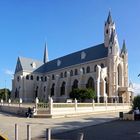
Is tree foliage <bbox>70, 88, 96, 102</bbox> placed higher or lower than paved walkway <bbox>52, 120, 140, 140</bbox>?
higher

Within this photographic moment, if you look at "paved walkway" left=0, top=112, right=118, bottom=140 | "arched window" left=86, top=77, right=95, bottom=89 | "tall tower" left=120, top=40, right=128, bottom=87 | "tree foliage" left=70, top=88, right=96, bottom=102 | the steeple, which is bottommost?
"paved walkway" left=0, top=112, right=118, bottom=140

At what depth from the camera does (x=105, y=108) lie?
44844mm

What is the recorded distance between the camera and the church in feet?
240

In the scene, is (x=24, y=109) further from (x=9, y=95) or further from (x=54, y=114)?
(x=9, y=95)

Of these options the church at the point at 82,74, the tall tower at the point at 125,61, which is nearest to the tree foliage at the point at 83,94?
the church at the point at 82,74

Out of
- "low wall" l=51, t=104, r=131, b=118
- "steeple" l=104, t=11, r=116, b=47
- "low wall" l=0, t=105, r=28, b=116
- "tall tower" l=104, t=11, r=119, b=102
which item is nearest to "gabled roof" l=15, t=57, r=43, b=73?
"steeple" l=104, t=11, r=116, b=47

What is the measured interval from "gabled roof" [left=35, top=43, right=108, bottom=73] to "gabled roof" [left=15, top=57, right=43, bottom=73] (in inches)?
75.3

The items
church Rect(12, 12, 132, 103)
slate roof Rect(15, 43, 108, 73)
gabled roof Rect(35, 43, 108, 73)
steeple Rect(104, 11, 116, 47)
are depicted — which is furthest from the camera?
slate roof Rect(15, 43, 108, 73)

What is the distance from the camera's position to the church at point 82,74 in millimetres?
73062

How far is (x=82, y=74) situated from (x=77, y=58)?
10.9 metres

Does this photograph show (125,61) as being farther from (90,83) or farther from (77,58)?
(77,58)

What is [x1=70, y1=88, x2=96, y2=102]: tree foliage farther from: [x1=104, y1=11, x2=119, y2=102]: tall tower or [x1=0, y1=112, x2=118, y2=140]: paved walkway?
[x1=0, y1=112, x2=118, y2=140]: paved walkway

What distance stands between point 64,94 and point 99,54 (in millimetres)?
17254

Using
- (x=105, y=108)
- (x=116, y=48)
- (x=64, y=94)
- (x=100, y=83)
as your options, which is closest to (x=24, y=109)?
(x=105, y=108)
